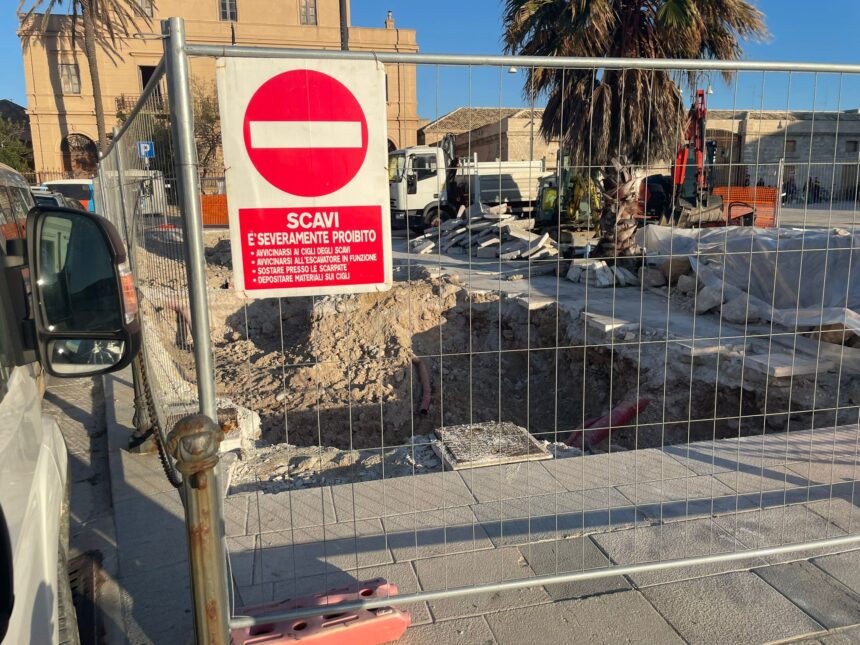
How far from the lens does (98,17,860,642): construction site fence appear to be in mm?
2963

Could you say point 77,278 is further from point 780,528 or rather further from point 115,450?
point 780,528

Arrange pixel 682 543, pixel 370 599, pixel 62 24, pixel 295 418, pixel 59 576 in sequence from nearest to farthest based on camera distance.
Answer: pixel 59 576
pixel 370 599
pixel 682 543
pixel 295 418
pixel 62 24

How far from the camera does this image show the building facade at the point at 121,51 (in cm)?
3391

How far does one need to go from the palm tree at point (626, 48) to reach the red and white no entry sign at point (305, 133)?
30.0 ft

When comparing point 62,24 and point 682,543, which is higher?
point 62,24

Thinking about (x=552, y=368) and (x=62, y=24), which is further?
(x=62, y=24)

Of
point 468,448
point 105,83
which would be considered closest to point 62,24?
point 105,83

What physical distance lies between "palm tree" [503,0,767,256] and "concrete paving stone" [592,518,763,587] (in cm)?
783

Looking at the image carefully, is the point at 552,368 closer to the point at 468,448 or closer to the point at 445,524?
the point at 468,448

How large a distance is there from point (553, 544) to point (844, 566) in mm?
1493

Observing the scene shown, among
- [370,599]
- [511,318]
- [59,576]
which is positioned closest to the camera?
[59,576]

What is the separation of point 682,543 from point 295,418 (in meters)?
5.51

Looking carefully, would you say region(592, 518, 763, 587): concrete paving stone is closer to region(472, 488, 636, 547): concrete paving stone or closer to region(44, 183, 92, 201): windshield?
region(472, 488, 636, 547): concrete paving stone

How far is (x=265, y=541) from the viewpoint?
369cm
